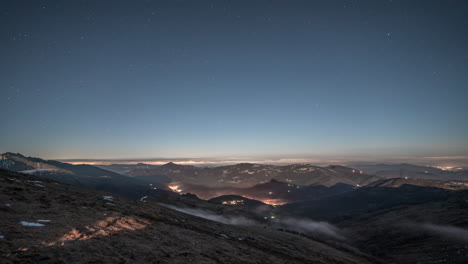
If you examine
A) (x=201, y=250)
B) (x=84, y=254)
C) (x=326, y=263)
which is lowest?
(x=326, y=263)

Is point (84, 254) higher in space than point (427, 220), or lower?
higher

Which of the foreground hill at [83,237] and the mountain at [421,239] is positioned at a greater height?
the foreground hill at [83,237]

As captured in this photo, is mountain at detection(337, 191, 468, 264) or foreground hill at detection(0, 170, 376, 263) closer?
foreground hill at detection(0, 170, 376, 263)

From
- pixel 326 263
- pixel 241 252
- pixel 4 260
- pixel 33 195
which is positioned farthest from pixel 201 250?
pixel 326 263

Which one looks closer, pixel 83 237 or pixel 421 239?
pixel 83 237

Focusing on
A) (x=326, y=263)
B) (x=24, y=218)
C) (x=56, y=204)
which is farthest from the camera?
(x=326, y=263)

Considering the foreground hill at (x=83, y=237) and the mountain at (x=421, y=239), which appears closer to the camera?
the foreground hill at (x=83, y=237)

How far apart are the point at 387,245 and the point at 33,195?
16166cm

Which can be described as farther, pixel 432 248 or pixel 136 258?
pixel 432 248

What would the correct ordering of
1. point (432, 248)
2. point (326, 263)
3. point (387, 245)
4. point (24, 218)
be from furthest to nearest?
point (387, 245)
point (432, 248)
point (326, 263)
point (24, 218)

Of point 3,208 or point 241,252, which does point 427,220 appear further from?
point 3,208

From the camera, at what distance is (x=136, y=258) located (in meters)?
14.2

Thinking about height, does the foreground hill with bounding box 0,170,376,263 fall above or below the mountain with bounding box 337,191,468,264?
above

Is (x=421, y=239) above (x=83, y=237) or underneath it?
underneath
